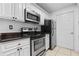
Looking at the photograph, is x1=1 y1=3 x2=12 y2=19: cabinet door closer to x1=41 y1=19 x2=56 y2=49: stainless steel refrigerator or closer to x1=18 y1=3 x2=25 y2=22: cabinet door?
x1=18 y1=3 x2=25 y2=22: cabinet door

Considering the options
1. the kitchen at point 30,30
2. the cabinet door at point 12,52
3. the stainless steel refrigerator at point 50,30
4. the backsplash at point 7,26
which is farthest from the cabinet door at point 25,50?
the stainless steel refrigerator at point 50,30

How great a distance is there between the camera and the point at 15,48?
91cm

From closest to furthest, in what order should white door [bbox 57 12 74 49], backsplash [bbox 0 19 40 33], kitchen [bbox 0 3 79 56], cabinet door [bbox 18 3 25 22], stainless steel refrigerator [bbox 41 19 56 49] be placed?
kitchen [bbox 0 3 79 56] < backsplash [bbox 0 19 40 33] < cabinet door [bbox 18 3 25 22] < white door [bbox 57 12 74 49] < stainless steel refrigerator [bbox 41 19 56 49]

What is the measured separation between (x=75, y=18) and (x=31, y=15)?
1.51 meters

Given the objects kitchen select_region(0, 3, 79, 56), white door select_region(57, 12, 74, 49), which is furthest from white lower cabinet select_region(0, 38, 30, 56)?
white door select_region(57, 12, 74, 49)

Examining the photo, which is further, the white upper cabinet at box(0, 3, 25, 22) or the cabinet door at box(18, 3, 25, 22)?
the cabinet door at box(18, 3, 25, 22)

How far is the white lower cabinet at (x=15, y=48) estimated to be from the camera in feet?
2.48

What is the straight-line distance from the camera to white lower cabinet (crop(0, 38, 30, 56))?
2.48ft

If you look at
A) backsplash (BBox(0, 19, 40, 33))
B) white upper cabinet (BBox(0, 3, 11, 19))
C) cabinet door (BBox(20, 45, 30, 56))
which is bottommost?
cabinet door (BBox(20, 45, 30, 56))

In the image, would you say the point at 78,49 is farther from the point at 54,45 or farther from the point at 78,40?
the point at 54,45

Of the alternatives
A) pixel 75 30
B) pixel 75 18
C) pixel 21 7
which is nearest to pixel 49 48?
pixel 75 30

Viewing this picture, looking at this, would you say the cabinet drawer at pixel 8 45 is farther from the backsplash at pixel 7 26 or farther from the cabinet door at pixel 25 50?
the backsplash at pixel 7 26

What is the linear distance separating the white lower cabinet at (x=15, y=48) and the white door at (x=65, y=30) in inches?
55.8

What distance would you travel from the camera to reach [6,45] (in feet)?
2.55
